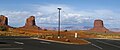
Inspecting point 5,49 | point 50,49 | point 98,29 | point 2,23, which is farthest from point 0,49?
point 98,29

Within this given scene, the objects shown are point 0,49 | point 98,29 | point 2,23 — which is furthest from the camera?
point 98,29

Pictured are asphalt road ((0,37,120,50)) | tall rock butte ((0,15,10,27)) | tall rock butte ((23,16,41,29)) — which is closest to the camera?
asphalt road ((0,37,120,50))

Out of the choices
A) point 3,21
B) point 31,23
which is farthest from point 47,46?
point 31,23

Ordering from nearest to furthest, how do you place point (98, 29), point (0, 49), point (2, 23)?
point (0, 49) → point (2, 23) → point (98, 29)

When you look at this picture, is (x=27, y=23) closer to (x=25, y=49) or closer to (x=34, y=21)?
(x=34, y=21)

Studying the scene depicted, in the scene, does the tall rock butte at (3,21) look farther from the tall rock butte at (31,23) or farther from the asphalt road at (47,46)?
the asphalt road at (47,46)

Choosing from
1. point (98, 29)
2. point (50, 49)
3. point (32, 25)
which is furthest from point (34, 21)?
point (50, 49)

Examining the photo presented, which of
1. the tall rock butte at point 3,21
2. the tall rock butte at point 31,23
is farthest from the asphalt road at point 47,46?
the tall rock butte at point 31,23

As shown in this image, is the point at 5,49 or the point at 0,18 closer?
the point at 5,49

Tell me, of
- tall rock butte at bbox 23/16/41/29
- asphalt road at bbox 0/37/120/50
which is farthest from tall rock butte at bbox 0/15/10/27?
asphalt road at bbox 0/37/120/50

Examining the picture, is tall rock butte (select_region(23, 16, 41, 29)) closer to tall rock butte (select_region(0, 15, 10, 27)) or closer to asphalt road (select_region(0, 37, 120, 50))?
tall rock butte (select_region(0, 15, 10, 27))

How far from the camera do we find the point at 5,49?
29.0 metres

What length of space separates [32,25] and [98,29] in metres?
51.6

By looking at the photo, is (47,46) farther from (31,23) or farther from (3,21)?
(31,23)
